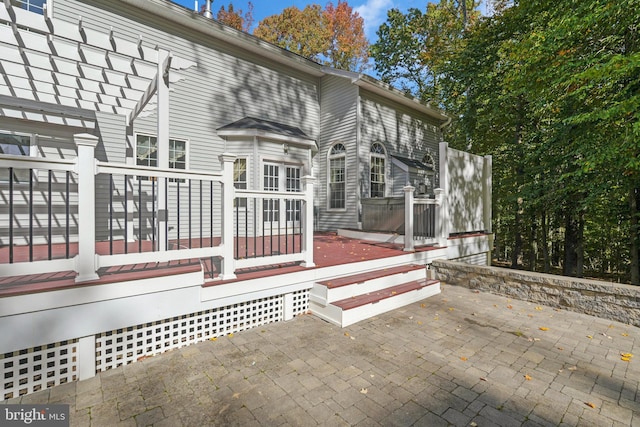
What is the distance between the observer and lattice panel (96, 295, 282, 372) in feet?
8.66

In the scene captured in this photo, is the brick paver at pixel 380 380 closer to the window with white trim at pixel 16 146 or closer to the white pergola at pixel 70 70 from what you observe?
the white pergola at pixel 70 70

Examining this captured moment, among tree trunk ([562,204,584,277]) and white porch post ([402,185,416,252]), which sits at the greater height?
white porch post ([402,185,416,252])

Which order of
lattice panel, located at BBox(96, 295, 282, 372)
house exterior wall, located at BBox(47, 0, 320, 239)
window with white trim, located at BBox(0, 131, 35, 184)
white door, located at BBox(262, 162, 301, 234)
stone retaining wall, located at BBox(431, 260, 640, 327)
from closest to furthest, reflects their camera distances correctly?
lattice panel, located at BBox(96, 295, 282, 372), stone retaining wall, located at BBox(431, 260, 640, 327), window with white trim, located at BBox(0, 131, 35, 184), house exterior wall, located at BBox(47, 0, 320, 239), white door, located at BBox(262, 162, 301, 234)

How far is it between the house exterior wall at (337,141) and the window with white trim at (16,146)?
22.3 feet

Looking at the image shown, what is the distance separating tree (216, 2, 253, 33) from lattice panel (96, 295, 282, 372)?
19151 mm

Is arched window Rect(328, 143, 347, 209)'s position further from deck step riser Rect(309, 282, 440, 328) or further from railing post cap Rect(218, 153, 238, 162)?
railing post cap Rect(218, 153, 238, 162)

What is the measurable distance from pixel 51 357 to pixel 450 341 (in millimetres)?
3750

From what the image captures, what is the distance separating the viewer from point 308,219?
3.82 m

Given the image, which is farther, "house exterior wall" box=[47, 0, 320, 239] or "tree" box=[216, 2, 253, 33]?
"tree" box=[216, 2, 253, 33]

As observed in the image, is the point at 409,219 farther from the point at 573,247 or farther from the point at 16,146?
the point at 573,247

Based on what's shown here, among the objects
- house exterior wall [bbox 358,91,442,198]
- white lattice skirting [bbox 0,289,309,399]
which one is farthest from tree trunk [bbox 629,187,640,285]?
white lattice skirting [bbox 0,289,309,399]

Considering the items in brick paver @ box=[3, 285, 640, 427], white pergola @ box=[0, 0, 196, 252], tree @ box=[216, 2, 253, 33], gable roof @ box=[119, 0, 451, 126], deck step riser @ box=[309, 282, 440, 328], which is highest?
tree @ box=[216, 2, 253, 33]

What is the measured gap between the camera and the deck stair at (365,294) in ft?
11.9

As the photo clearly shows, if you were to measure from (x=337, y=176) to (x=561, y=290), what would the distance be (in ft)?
21.2
